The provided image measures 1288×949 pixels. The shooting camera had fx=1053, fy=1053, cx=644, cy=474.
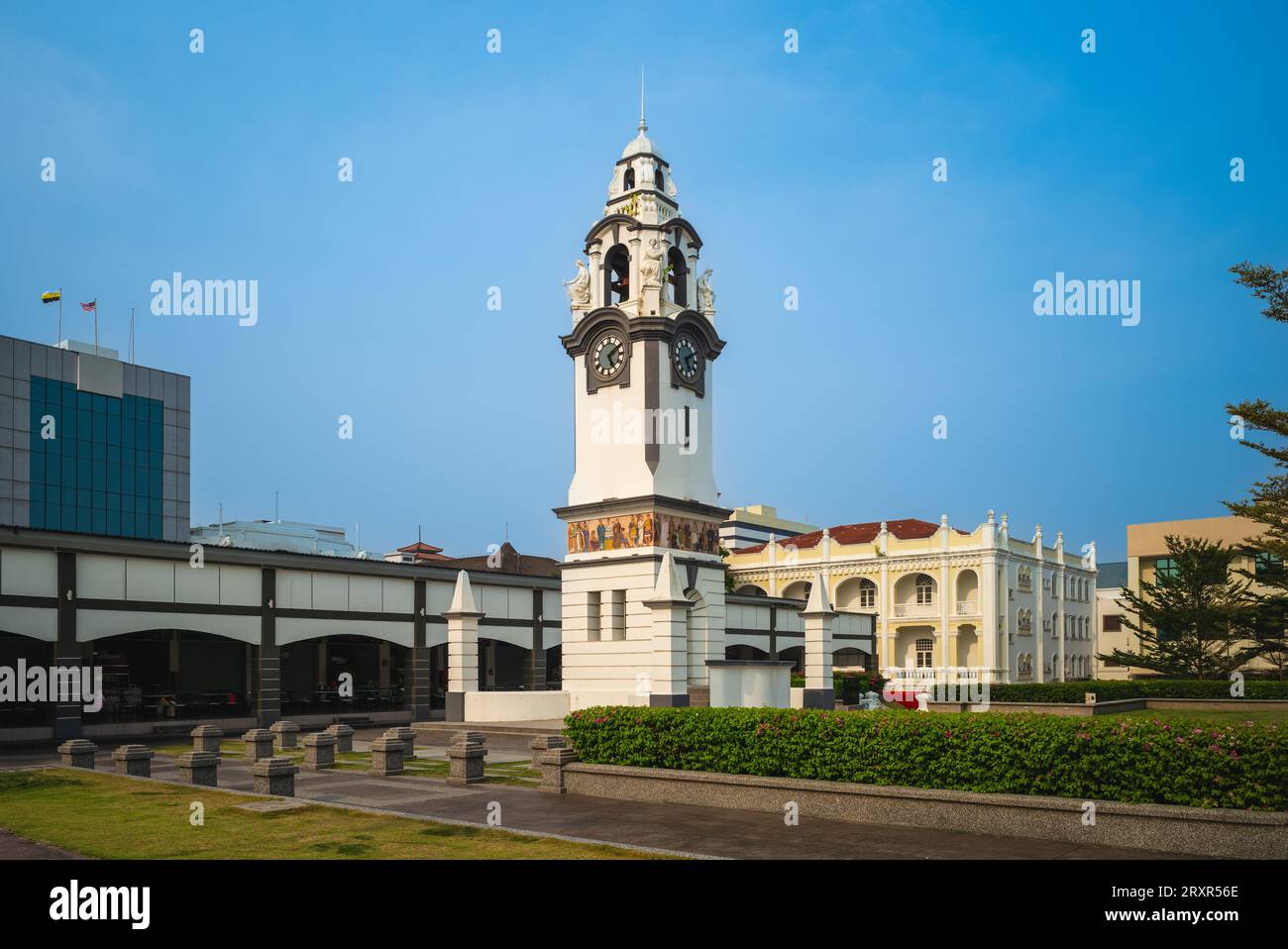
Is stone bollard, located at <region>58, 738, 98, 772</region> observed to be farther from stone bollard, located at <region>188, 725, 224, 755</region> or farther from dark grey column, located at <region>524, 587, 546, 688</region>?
dark grey column, located at <region>524, 587, 546, 688</region>

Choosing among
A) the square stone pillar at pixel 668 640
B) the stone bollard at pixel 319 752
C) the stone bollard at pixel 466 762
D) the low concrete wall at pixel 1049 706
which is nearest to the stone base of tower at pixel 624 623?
the square stone pillar at pixel 668 640

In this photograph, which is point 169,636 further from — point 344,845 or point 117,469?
point 117,469

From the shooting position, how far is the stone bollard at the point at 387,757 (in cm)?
2195

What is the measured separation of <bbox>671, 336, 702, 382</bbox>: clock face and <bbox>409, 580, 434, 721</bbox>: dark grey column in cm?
1433

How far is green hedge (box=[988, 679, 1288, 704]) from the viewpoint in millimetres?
44094

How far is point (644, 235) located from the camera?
1425 inches

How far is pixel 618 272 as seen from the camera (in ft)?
127

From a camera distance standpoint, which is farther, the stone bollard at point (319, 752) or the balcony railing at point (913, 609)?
the balcony railing at point (913, 609)

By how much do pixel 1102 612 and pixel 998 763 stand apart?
263ft

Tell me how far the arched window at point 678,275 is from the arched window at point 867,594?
4041cm

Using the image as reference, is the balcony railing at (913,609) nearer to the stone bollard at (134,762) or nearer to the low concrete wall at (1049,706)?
the low concrete wall at (1049,706)

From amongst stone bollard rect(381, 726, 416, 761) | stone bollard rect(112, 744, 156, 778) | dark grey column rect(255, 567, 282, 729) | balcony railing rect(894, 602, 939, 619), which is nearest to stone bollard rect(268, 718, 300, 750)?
stone bollard rect(381, 726, 416, 761)

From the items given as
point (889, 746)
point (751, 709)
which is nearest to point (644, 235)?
point (751, 709)

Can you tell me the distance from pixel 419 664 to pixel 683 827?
92.9 feet
